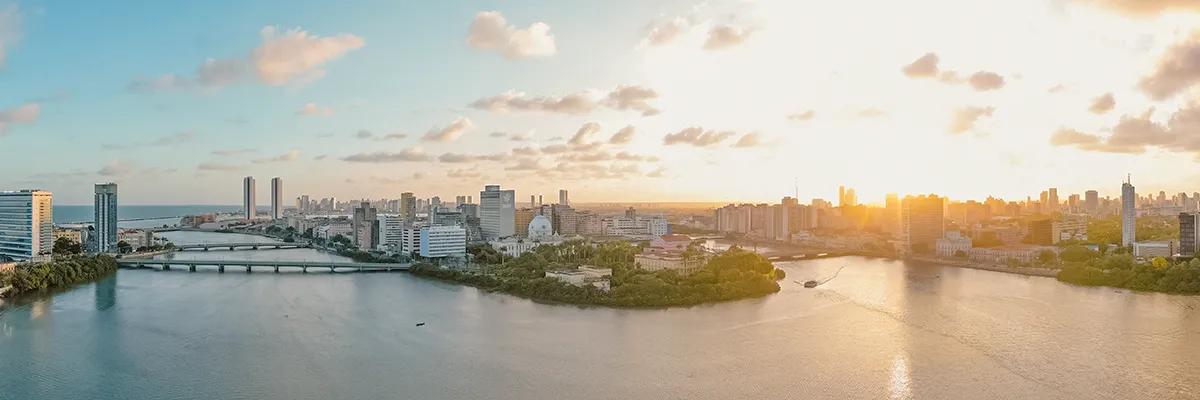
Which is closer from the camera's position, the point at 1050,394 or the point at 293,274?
the point at 1050,394

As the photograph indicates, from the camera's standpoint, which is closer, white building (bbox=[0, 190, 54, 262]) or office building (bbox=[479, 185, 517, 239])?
white building (bbox=[0, 190, 54, 262])

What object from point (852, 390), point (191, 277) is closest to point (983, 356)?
point (852, 390)

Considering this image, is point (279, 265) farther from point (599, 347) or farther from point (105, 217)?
point (599, 347)

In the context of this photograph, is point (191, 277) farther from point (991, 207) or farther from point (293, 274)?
point (991, 207)

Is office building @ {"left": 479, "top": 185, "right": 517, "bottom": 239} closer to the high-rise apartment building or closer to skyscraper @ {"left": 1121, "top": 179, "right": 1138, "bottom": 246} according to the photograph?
the high-rise apartment building

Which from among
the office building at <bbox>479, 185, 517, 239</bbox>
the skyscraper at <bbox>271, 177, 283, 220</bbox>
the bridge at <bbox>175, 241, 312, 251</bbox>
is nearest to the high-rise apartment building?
the office building at <bbox>479, 185, 517, 239</bbox>

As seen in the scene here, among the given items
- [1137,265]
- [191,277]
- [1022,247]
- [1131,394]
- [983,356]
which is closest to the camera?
[1131,394]

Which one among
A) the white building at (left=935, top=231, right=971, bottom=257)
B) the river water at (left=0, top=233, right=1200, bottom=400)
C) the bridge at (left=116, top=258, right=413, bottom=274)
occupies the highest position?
the white building at (left=935, top=231, right=971, bottom=257)
